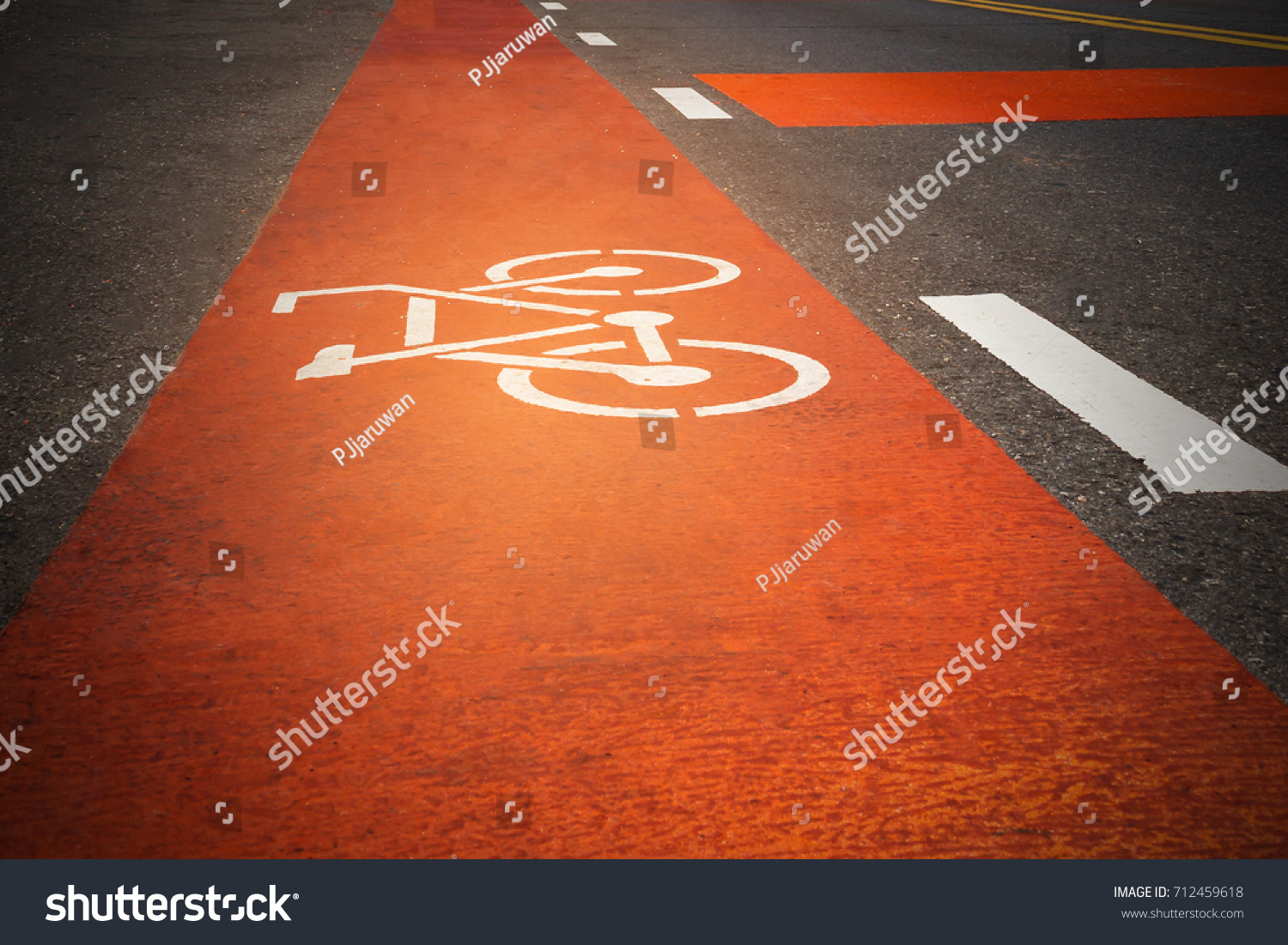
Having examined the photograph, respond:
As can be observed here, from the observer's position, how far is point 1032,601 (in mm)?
3027

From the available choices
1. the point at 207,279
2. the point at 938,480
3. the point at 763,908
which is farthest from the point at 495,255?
the point at 763,908

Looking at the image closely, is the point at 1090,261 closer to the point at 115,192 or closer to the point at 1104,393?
the point at 1104,393

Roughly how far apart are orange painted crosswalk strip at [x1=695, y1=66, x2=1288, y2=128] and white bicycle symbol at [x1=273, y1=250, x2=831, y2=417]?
4763 mm

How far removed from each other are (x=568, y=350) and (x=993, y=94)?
7.96m

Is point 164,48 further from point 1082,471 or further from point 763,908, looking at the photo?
point 763,908

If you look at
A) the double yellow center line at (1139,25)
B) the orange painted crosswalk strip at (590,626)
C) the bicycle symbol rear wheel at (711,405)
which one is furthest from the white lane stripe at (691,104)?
the double yellow center line at (1139,25)

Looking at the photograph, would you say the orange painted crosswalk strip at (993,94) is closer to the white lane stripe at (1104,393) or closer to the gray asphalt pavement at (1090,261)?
the gray asphalt pavement at (1090,261)

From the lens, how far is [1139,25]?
1623 centimetres

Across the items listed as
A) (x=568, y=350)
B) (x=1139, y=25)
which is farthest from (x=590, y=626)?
(x=1139, y=25)

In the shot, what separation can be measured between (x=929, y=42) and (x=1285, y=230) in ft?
29.4

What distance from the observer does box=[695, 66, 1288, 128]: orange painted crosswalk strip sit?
32.0 feet

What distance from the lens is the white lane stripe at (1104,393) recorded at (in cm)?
372

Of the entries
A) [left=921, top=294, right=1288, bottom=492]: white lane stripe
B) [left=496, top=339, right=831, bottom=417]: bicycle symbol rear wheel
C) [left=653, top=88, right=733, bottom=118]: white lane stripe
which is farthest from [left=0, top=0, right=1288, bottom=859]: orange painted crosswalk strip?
[left=653, top=88, right=733, bottom=118]: white lane stripe

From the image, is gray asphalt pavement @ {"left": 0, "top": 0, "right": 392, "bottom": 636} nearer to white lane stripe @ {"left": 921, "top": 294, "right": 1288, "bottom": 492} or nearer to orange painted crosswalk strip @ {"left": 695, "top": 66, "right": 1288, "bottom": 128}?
white lane stripe @ {"left": 921, "top": 294, "right": 1288, "bottom": 492}
